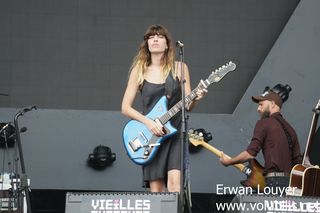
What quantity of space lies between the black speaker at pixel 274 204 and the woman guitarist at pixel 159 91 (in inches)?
45.7

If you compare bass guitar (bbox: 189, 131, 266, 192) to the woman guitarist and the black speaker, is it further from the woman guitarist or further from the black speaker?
the black speaker

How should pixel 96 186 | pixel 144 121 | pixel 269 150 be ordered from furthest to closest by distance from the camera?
pixel 96 186
pixel 269 150
pixel 144 121

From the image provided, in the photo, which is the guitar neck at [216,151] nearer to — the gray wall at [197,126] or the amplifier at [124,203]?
the gray wall at [197,126]

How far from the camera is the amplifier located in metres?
6.18

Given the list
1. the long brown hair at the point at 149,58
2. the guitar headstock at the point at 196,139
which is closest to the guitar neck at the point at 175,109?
the long brown hair at the point at 149,58

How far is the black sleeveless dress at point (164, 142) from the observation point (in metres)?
7.38

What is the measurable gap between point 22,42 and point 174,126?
386 cm

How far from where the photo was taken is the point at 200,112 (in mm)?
10945

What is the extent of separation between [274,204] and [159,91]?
1.66 m

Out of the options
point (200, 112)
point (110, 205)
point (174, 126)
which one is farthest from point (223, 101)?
point (110, 205)

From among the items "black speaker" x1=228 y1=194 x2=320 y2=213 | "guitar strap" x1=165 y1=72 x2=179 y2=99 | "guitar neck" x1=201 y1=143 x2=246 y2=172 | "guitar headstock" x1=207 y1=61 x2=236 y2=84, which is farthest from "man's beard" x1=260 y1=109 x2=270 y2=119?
"black speaker" x1=228 y1=194 x2=320 y2=213

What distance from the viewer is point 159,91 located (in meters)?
7.50

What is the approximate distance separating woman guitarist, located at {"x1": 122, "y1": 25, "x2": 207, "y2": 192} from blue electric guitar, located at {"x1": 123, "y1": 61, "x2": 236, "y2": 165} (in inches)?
1.6

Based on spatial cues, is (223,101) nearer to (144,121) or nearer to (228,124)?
(228,124)
